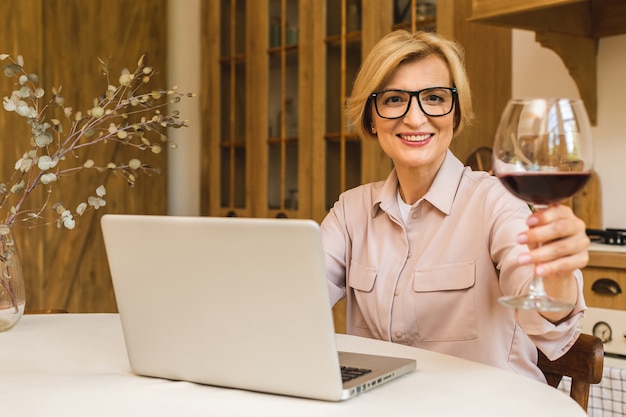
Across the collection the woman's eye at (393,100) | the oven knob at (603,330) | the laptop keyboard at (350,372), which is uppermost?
the woman's eye at (393,100)

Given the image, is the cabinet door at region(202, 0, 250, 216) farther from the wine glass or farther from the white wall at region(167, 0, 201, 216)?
the wine glass

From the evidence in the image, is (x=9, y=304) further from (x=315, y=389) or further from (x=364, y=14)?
(x=364, y=14)

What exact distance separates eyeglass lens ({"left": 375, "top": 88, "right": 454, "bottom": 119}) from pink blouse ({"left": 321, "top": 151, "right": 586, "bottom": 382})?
0.35ft

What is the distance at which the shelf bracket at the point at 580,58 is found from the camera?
259 centimetres

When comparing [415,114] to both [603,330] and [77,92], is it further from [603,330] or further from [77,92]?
[77,92]

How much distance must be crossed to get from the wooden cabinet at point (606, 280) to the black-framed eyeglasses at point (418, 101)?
2.73 ft

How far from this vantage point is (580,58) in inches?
105

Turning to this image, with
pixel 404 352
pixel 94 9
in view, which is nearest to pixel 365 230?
pixel 404 352

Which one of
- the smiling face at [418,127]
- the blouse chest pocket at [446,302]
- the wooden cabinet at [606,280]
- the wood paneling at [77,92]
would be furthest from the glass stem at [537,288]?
the wood paneling at [77,92]

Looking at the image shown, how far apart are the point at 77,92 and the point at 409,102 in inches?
84.7

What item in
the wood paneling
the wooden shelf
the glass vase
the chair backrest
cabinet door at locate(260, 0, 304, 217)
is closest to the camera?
the chair backrest

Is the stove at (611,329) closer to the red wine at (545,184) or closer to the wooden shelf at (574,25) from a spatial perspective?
the wooden shelf at (574,25)

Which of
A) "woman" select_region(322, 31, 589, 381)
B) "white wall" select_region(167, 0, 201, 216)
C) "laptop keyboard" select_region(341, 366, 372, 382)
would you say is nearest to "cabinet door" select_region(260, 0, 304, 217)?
"white wall" select_region(167, 0, 201, 216)

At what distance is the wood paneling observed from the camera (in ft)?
10.5
